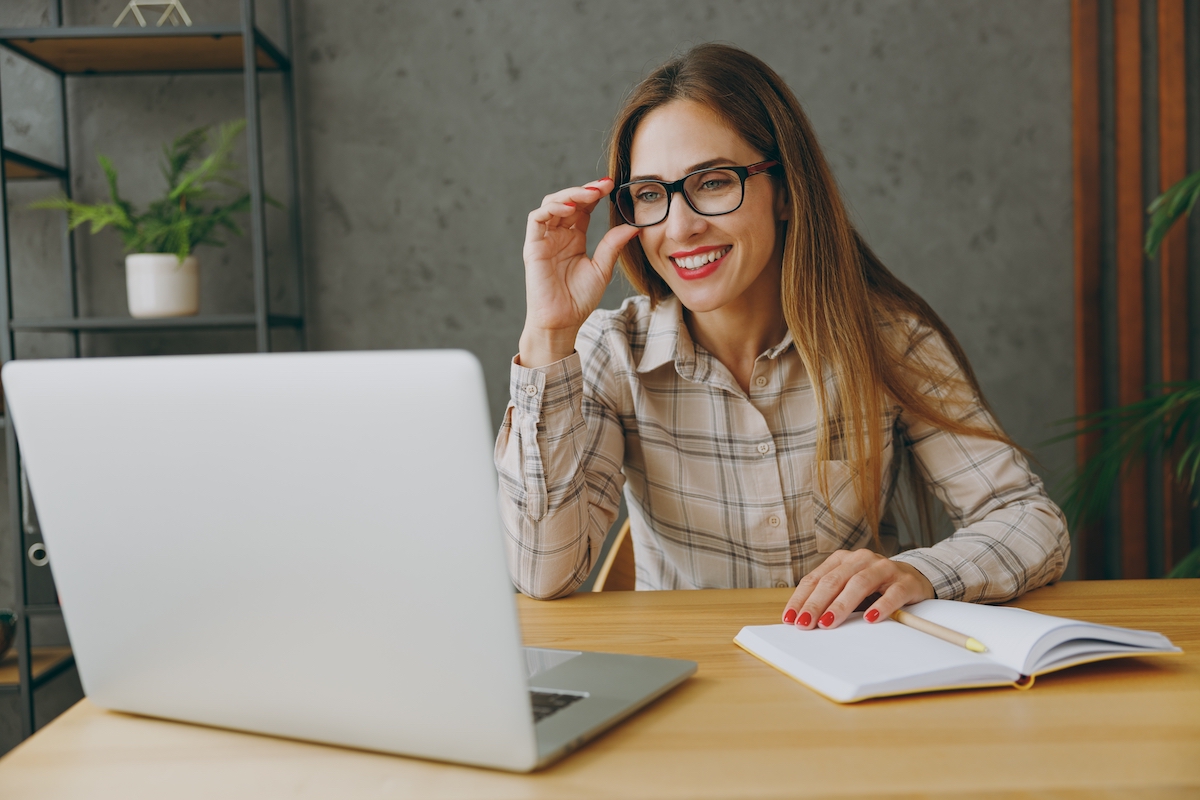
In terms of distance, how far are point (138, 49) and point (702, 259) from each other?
Answer: 1565mm

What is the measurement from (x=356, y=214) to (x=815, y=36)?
1233 millimetres

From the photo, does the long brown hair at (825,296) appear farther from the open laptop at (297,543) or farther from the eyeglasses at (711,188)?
the open laptop at (297,543)

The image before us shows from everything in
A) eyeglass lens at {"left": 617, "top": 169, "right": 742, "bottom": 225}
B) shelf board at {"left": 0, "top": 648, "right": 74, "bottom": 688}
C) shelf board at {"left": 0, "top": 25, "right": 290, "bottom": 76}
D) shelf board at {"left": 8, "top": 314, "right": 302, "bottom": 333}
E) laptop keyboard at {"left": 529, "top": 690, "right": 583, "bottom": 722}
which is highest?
shelf board at {"left": 0, "top": 25, "right": 290, "bottom": 76}

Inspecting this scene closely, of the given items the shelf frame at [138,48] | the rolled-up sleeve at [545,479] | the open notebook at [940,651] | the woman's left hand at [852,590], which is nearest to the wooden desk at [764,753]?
the open notebook at [940,651]

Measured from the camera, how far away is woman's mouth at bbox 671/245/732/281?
1241mm

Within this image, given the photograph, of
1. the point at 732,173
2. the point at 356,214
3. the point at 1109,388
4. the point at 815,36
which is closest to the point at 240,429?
the point at 732,173

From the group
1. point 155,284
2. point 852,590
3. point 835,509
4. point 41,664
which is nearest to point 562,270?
point 835,509

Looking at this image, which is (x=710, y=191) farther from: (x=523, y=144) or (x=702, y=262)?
(x=523, y=144)

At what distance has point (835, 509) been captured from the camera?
129 cm

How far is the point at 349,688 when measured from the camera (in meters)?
0.57

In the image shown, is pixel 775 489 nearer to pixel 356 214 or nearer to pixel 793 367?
pixel 793 367

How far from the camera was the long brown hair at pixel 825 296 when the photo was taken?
4.00 feet

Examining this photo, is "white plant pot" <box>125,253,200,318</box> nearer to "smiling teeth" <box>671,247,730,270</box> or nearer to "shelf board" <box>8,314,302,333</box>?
"shelf board" <box>8,314,302,333</box>

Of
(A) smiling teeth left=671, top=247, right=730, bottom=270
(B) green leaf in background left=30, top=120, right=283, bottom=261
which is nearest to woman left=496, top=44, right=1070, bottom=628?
(A) smiling teeth left=671, top=247, right=730, bottom=270
